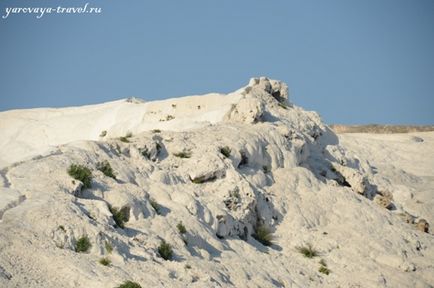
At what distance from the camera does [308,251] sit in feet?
76.0

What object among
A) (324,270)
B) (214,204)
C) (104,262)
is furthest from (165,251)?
(324,270)

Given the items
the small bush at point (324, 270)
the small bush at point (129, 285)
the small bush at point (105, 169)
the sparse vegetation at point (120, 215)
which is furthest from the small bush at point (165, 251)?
the small bush at point (324, 270)

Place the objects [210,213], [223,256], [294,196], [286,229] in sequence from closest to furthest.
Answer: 1. [223,256]
2. [210,213]
3. [286,229]
4. [294,196]

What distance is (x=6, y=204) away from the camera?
54.9 ft

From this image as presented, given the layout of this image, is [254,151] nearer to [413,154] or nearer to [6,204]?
[6,204]

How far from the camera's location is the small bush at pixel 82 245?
1602 centimetres

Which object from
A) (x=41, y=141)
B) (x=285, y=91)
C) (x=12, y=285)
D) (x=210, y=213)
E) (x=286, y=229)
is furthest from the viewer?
(x=41, y=141)

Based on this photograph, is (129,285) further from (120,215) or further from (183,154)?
(183,154)

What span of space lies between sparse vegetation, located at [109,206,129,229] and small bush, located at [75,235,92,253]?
1.98 m

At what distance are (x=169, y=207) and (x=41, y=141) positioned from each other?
18.6 meters

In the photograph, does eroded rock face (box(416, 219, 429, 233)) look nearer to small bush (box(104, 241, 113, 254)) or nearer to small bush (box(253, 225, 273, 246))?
small bush (box(253, 225, 273, 246))

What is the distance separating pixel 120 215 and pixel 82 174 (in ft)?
5.30

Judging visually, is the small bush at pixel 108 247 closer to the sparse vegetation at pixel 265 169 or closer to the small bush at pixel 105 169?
the small bush at pixel 105 169

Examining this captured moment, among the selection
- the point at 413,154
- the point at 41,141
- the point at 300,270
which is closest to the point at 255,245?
the point at 300,270
